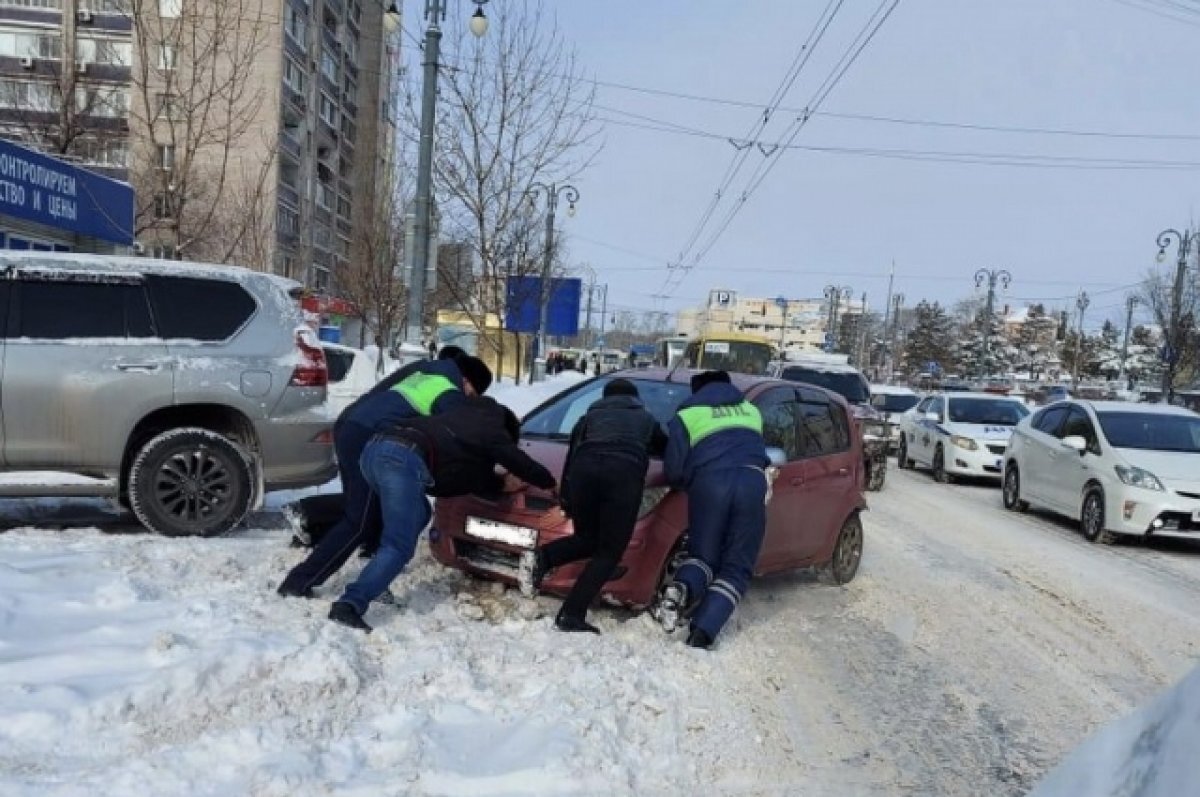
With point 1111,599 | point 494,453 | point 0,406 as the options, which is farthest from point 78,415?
point 1111,599

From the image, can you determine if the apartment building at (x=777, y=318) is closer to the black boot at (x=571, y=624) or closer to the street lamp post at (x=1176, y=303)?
the street lamp post at (x=1176, y=303)

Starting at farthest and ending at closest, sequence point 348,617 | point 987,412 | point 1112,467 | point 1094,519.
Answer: point 987,412
point 1094,519
point 1112,467
point 348,617

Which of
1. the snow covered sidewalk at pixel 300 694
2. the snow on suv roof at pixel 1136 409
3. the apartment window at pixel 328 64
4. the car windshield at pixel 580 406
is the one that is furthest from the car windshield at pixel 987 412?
the apartment window at pixel 328 64

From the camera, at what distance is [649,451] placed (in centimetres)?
563

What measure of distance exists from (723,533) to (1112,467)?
24.1 ft

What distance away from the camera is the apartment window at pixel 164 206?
45.4 feet

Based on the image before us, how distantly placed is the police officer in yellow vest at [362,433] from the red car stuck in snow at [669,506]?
2.27ft

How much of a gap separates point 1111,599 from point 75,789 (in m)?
7.57

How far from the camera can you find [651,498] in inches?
222

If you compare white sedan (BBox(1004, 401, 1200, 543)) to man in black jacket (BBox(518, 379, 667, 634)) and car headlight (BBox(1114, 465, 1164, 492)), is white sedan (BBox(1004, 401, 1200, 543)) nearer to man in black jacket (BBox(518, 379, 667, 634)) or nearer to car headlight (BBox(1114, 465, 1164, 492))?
car headlight (BBox(1114, 465, 1164, 492))

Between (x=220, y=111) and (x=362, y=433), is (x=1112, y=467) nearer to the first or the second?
(x=362, y=433)

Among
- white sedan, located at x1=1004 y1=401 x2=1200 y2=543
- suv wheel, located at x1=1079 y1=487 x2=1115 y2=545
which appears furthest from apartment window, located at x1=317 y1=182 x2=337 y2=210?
suv wheel, located at x1=1079 y1=487 x2=1115 y2=545

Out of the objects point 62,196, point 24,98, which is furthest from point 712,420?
point 24,98

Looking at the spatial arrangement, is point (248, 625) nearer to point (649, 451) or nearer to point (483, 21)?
point (649, 451)
